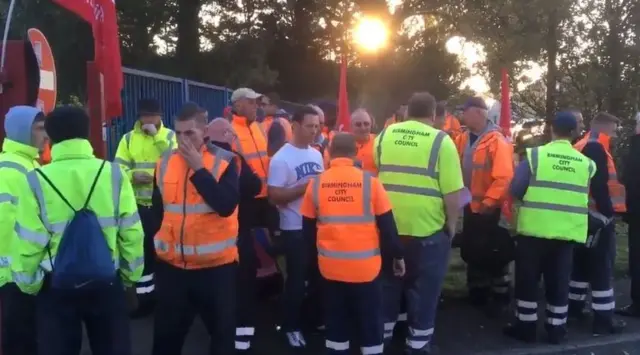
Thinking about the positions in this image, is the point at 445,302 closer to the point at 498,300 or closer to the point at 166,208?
the point at 498,300

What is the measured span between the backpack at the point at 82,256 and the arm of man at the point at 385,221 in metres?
1.97

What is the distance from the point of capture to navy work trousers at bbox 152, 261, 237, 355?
4.93 metres

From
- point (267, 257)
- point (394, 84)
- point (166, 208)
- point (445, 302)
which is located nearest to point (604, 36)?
point (445, 302)

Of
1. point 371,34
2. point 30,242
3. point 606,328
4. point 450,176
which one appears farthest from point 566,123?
point 371,34

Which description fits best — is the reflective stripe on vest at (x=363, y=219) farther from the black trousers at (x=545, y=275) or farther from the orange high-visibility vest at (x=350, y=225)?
the black trousers at (x=545, y=275)

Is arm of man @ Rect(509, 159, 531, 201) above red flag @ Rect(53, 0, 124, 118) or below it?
below

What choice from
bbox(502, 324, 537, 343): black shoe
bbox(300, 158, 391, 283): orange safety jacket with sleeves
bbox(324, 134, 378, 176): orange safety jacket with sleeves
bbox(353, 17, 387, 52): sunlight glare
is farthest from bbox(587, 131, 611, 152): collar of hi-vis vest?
bbox(353, 17, 387, 52): sunlight glare

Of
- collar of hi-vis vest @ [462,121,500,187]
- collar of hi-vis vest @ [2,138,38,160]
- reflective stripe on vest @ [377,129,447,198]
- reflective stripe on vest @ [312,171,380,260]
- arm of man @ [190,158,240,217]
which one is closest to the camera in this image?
arm of man @ [190,158,240,217]

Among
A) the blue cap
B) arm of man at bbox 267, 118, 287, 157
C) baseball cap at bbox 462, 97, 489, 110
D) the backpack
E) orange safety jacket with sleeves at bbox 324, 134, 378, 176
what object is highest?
baseball cap at bbox 462, 97, 489, 110

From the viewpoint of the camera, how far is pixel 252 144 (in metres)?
7.00

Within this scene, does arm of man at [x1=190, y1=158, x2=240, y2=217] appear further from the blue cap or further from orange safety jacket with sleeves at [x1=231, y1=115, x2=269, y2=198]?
the blue cap

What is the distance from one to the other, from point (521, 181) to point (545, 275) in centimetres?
93

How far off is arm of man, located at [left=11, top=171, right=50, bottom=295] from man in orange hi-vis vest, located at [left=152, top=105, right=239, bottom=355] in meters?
0.92

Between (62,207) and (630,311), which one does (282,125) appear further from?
(630,311)
